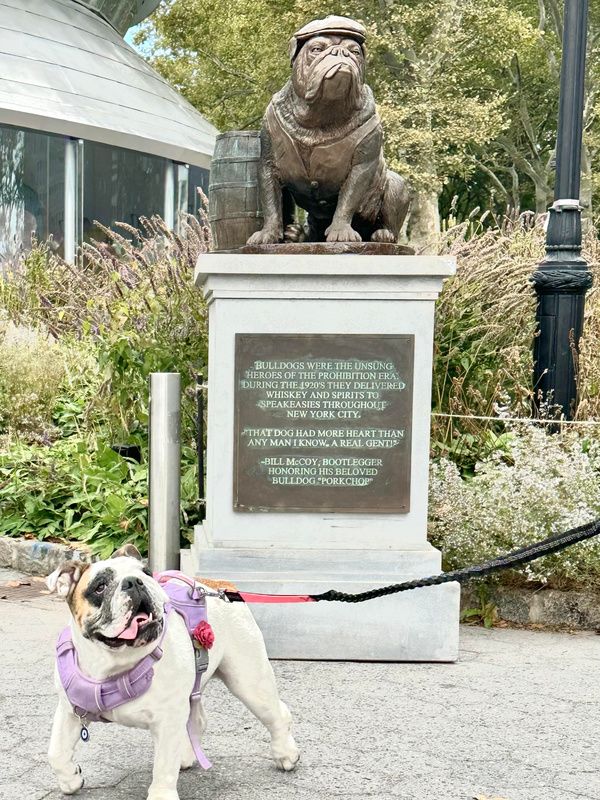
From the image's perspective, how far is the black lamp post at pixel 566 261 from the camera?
7.18m

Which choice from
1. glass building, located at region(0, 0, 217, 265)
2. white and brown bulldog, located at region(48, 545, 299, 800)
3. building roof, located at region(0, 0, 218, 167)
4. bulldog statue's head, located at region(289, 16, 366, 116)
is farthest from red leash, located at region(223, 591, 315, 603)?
building roof, located at region(0, 0, 218, 167)

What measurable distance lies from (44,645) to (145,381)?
269cm

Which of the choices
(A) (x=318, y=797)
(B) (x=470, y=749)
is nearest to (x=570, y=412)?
(B) (x=470, y=749)

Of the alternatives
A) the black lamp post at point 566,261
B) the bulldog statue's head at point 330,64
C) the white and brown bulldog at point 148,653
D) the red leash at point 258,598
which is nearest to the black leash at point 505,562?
the red leash at point 258,598

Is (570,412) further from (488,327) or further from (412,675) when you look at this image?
(412,675)

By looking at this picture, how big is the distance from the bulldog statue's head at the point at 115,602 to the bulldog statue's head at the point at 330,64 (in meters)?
2.80

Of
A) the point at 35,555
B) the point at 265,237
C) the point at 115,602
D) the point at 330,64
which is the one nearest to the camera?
the point at 115,602

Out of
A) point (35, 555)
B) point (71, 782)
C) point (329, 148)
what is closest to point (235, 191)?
point (329, 148)

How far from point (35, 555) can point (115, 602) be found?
4070 mm

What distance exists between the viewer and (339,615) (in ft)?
16.3

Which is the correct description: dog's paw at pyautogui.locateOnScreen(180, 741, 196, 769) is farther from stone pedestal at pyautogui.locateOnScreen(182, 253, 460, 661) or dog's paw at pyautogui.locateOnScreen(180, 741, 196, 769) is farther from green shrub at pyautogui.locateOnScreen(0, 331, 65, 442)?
green shrub at pyautogui.locateOnScreen(0, 331, 65, 442)

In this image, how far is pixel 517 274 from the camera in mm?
7887

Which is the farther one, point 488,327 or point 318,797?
point 488,327

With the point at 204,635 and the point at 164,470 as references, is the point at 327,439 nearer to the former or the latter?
the point at 164,470
